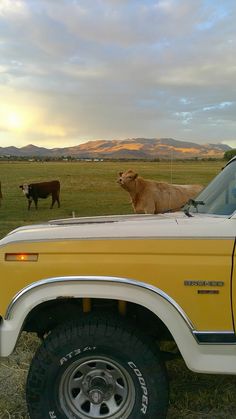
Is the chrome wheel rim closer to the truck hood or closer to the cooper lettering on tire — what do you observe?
the cooper lettering on tire

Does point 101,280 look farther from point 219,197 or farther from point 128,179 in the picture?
point 128,179

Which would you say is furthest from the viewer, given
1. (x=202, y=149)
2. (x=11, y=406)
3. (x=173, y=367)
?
(x=202, y=149)

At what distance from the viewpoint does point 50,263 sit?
2904 millimetres

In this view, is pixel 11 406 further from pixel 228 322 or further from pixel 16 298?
pixel 228 322

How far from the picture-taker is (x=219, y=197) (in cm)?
356

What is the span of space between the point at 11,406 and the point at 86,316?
4.23ft

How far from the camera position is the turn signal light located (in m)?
2.96

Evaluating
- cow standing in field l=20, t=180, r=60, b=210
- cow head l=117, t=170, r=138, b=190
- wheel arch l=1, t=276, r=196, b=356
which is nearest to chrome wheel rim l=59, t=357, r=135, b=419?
wheel arch l=1, t=276, r=196, b=356

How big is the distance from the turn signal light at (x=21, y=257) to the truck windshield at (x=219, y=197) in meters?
1.34

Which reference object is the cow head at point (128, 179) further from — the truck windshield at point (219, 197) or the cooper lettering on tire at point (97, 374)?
the cooper lettering on tire at point (97, 374)

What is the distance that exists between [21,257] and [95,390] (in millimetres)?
985

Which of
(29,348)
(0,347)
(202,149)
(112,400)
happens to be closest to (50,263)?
(0,347)

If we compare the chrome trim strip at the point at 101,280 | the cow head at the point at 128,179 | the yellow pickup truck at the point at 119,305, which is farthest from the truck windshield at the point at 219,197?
the cow head at the point at 128,179

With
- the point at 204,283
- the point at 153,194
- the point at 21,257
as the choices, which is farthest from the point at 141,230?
the point at 153,194
